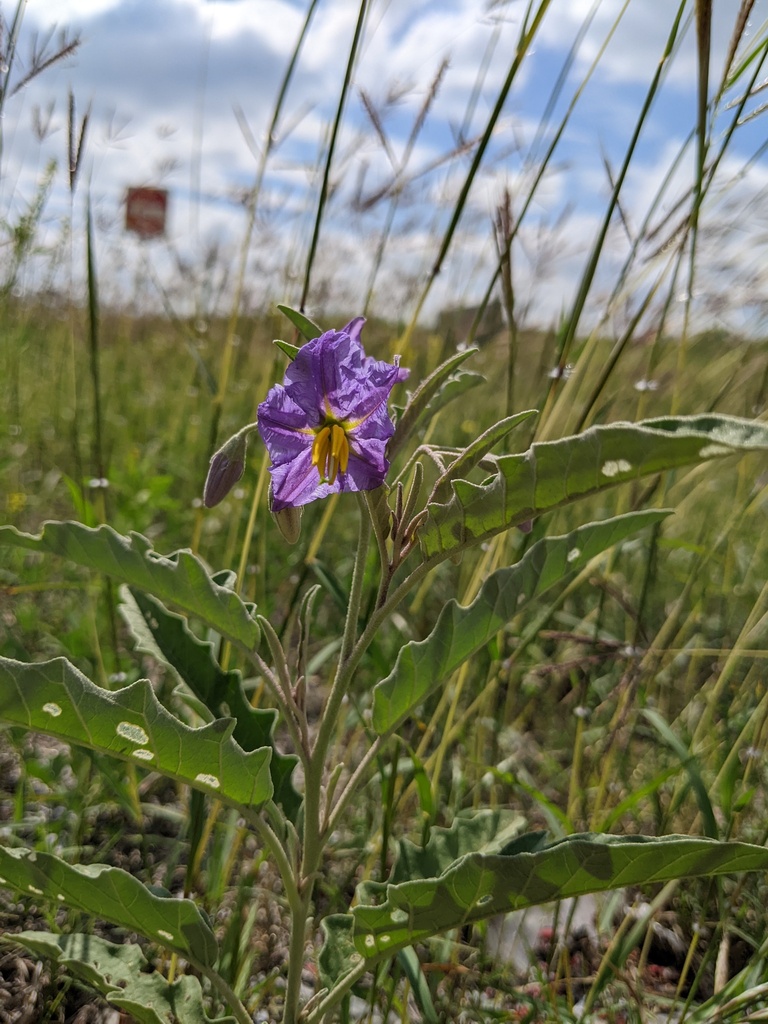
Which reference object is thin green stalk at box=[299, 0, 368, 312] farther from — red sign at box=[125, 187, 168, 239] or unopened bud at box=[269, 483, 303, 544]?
red sign at box=[125, 187, 168, 239]

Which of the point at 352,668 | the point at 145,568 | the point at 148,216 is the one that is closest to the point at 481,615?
the point at 352,668

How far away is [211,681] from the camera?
3.90 ft

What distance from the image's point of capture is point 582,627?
232cm

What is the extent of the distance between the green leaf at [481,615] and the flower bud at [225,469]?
0.30 m

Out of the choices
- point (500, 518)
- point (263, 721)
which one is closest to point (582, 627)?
point (263, 721)

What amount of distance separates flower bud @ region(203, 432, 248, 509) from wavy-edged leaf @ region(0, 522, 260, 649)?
0.39ft

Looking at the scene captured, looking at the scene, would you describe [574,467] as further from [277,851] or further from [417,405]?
[277,851]

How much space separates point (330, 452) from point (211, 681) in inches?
17.4

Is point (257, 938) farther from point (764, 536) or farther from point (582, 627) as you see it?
point (764, 536)

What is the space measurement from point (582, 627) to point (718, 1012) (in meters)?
1.22

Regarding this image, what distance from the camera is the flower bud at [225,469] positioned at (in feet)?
3.41

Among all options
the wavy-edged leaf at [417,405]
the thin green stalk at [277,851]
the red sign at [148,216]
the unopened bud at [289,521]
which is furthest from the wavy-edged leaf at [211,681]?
the red sign at [148,216]

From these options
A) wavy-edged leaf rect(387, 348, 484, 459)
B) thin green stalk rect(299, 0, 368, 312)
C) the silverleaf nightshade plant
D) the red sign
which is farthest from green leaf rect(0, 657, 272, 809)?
the red sign

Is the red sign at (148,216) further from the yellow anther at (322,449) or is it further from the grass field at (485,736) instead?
the yellow anther at (322,449)
